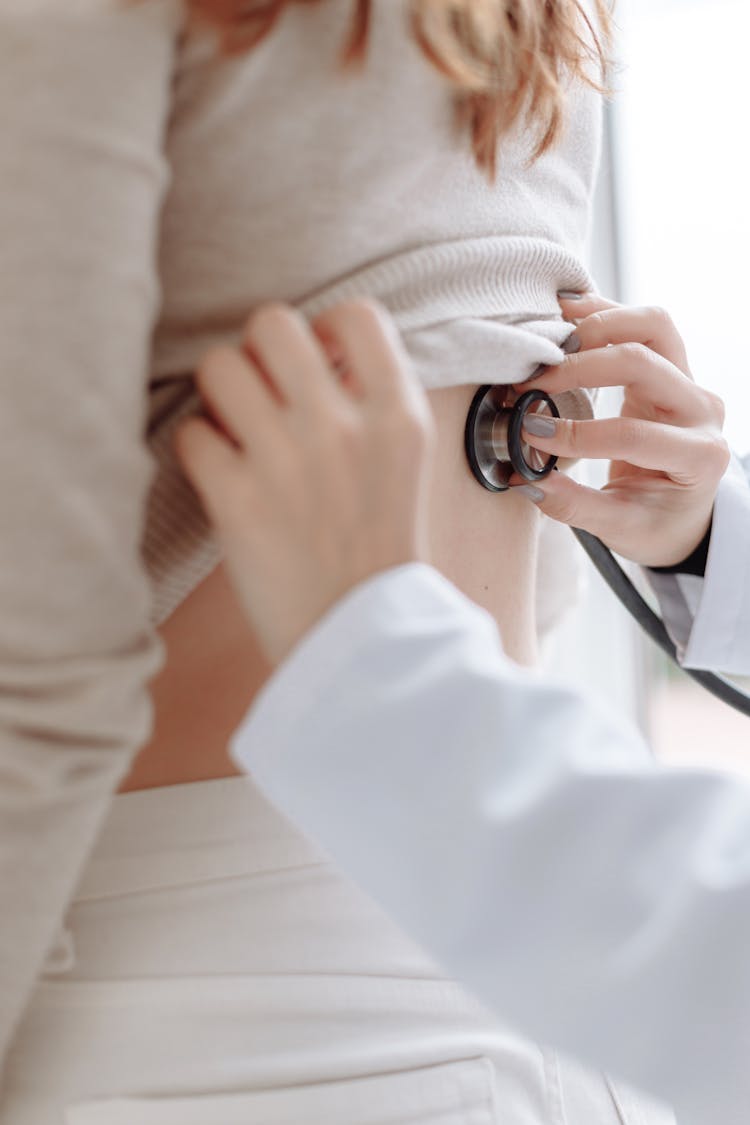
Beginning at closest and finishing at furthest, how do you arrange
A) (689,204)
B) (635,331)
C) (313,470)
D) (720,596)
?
(313,470) → (635,331) → (720,596) → (689,204)

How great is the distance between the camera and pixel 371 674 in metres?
0.47

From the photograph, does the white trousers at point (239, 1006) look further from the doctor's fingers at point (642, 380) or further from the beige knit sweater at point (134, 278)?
the doctor's fingers at point (642, 380)

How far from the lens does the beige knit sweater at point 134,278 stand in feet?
1.51

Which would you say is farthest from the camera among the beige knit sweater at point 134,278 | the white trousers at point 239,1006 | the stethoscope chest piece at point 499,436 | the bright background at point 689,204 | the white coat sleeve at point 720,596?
the bright background at point 689,204

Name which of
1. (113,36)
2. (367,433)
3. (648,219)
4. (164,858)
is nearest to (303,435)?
(367,433)

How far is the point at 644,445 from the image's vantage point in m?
0.80

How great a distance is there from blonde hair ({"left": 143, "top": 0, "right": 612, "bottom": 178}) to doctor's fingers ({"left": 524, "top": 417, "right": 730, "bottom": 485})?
0.18 m

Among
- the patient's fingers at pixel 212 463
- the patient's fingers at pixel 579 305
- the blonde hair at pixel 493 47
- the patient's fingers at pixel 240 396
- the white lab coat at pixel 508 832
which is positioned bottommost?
the white lab coat at pixel 508 832

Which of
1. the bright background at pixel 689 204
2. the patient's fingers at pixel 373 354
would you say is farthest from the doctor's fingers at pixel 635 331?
the bright background at pixel 689 204

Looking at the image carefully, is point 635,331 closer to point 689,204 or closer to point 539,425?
point 539,425

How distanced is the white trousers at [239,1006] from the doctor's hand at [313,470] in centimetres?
20

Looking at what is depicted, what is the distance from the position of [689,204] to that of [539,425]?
1.15m

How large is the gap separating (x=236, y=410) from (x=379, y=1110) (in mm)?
373

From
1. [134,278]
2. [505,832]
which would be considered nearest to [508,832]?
[505,832]
